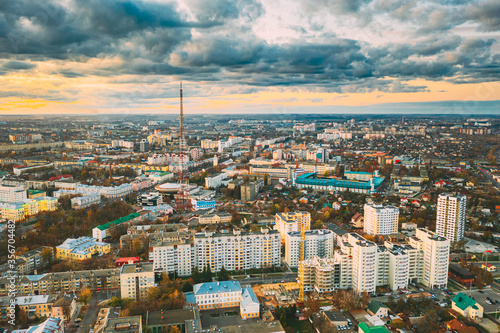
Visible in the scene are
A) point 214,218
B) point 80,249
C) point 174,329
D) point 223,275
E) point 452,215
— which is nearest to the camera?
point 174,329

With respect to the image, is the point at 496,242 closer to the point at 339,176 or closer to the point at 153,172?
the point at 339,176

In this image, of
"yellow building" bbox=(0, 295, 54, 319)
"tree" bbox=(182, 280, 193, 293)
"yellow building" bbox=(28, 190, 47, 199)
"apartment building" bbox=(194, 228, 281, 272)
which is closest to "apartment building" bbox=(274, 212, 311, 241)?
"apartment building" bbox=(194, 228, 281, 272)

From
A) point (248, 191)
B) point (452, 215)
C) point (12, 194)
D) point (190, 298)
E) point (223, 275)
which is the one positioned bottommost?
point (190, 298)

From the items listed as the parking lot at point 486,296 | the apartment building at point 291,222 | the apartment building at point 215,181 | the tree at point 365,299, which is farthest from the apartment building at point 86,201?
the parking lot at point 486,296

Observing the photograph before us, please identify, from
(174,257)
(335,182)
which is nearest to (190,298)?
(174,257)

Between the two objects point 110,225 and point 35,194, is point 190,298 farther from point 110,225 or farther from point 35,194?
point 35,194

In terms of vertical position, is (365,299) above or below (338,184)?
below

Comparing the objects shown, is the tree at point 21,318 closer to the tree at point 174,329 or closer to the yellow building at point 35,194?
the tree at point 174,329

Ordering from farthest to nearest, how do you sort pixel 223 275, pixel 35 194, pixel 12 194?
pixel 35 194
pixel 12 194
pixel 223 275
